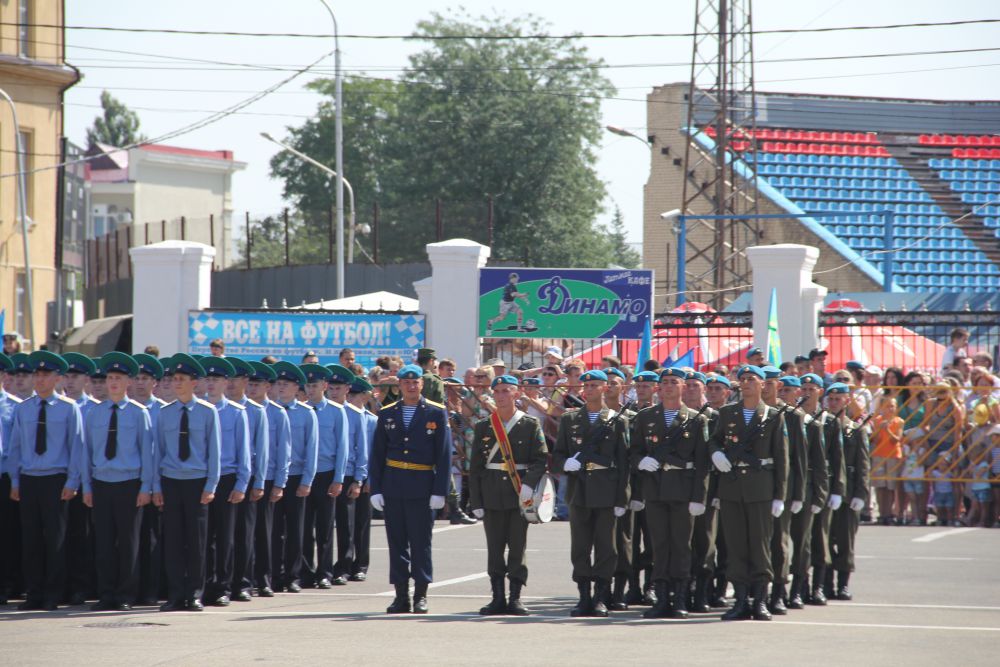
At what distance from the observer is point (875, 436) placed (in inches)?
779

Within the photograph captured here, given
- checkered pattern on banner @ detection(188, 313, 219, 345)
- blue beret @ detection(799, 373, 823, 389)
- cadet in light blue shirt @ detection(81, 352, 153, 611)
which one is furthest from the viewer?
checkered pattern on banner @ detection(188, 313, 219, 345)

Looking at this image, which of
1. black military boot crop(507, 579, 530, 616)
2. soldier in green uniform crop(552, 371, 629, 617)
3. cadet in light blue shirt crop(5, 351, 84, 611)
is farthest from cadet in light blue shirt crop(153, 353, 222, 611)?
soldier in green uniform crop(552, 371, 629, 617)

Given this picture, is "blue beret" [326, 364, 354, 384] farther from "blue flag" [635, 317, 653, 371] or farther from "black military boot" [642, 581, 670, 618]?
"blue flag" [635, 317, 653, 371]

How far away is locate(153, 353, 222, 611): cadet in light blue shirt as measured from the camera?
1221cm

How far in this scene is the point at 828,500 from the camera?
12766 mm

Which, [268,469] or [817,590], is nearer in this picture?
[817,590]

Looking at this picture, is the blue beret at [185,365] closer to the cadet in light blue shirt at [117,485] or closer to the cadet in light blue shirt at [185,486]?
the cadet in light blue shirt at [185,486]

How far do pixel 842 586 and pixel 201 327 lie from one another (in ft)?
39.0

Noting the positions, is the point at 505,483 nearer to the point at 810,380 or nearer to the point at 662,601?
the point at 662,601

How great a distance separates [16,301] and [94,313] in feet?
20.5

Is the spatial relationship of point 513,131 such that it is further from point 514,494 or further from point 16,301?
point 514,494

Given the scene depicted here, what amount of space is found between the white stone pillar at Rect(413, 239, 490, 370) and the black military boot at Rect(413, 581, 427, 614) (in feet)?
32.1

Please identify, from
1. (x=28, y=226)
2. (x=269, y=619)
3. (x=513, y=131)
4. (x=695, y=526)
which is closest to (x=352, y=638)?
(x=269, y=619)

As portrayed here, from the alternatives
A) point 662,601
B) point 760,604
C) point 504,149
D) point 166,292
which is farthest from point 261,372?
point 504,149
